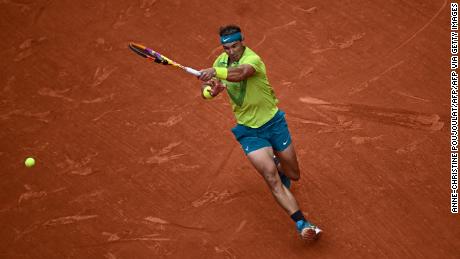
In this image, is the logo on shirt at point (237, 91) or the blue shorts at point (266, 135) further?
the blue shorts at point (266, 135)

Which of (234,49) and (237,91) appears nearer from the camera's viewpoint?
(234,49)

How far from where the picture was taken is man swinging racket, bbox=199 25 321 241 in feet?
22.5

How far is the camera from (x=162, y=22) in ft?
36.4

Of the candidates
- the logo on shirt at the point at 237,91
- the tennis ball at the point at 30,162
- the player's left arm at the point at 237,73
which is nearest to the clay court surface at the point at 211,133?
the tennis ball at the point at 30,162

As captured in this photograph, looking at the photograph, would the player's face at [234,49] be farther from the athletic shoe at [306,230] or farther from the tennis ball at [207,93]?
the athletic shoe at [306,230]

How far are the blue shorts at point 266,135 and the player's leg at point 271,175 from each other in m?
0.10

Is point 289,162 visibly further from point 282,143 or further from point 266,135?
point 266,135

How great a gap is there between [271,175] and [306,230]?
2.31 feet

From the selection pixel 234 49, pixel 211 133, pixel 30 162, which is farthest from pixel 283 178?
pixel 30 162

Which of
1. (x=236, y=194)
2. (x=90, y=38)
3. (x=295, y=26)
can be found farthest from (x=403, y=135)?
(x=90, y=38)

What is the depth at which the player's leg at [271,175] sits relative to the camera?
23.0 feet

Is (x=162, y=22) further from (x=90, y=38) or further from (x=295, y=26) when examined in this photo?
(x=295, y=26)

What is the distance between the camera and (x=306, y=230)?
7.04 m

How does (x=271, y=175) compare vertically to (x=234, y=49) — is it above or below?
below
